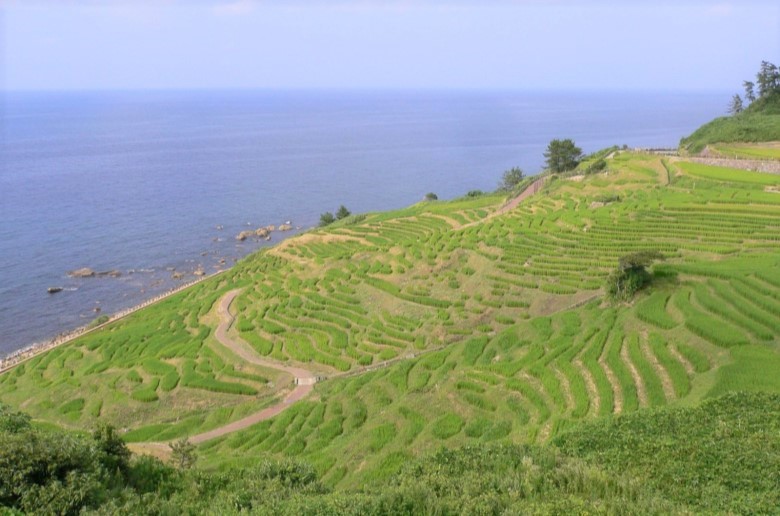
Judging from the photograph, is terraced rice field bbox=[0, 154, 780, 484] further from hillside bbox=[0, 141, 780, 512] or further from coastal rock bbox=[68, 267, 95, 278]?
coastal rock bbox=[68, 267, 95, 278]

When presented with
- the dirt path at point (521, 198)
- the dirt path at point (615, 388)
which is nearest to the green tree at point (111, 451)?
the dirt path at point (615, 388)

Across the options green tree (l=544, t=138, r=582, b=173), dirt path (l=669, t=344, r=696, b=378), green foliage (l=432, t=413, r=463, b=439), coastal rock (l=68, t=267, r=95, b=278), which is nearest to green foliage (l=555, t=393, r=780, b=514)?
dirt path (l=669, t=344, r=696, b=378)

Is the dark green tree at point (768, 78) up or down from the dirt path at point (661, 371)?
up

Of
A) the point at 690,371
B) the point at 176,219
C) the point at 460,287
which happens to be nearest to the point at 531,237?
the point at 460,287

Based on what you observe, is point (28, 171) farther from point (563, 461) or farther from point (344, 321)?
point (563, 461)

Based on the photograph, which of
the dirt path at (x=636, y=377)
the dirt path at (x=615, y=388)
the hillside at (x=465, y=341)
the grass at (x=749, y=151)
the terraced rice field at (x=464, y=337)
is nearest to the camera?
the dirt path at (x=615, y=388)

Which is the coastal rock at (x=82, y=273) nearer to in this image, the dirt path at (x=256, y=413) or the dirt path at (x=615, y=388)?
the dirt path at (x=256, y=413)

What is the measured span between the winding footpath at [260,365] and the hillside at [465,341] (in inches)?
14.4

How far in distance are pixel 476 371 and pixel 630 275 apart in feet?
35.9

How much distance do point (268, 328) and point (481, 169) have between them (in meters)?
97.7

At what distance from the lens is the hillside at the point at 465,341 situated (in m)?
22.7

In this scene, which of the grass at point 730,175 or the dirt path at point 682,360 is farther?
the grass at point 730,175

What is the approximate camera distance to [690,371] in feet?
77.4

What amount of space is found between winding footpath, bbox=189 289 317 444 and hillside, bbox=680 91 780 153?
55141mm
